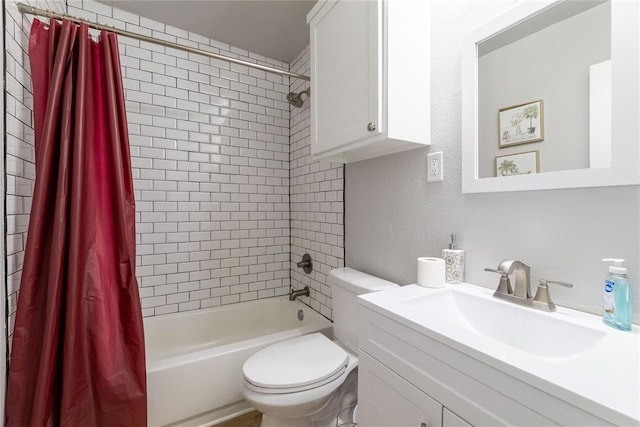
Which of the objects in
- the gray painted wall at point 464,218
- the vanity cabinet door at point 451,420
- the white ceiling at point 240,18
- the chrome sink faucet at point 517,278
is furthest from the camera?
the white ceiling at point 240,18

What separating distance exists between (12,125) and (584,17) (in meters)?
2.04

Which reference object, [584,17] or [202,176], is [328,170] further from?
[584,17]

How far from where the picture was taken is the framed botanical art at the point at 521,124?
882mm

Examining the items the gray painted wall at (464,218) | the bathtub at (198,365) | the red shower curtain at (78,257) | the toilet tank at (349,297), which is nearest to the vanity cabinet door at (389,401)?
the toilet tank at (349,297)

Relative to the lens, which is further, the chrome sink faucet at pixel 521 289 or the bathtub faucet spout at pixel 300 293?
the bathtub faucet spout at pixel 300 293

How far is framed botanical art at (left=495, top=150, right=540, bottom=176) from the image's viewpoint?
0.88 m

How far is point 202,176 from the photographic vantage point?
215cm

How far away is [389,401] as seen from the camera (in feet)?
2.70

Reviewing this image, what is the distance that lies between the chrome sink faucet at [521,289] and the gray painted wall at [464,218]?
0.06 meters

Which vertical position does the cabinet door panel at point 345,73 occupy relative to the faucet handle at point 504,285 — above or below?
above

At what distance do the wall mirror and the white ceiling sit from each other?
4.37 ft

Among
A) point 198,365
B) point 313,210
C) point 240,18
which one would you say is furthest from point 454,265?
point 240,18

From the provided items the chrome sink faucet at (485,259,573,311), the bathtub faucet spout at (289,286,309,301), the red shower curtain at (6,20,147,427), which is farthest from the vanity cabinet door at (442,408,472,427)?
the bathtub faucet spout at (289,286,309,301)

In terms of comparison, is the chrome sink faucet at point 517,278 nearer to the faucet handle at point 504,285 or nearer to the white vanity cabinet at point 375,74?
the faucet handle at point 504,285
